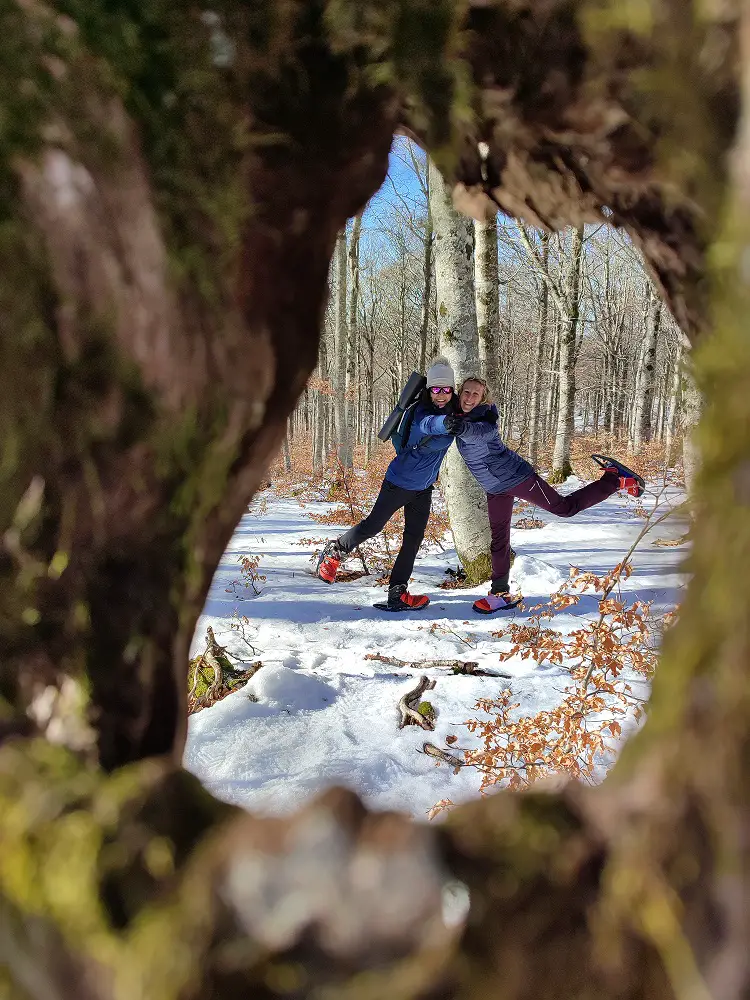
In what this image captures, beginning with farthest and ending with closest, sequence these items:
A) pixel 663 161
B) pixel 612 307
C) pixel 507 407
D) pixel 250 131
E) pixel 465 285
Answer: pixel 507 407 → pixel 612 307 → pixel 465 285 → pixel 250 131 → pixel 663 161

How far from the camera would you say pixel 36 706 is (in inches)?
33.3

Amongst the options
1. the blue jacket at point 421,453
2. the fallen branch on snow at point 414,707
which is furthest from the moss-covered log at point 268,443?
the blue jacket at point 421,453

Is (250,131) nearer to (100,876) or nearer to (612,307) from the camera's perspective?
(100,876)

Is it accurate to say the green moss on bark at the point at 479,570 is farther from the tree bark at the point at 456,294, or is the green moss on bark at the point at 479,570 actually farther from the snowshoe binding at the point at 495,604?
the snowshoe binding at the point at 495,604

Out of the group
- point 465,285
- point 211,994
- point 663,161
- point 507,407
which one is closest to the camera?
point 211,994

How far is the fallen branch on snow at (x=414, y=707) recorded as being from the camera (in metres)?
3.06

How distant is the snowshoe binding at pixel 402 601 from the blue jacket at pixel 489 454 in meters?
1.21

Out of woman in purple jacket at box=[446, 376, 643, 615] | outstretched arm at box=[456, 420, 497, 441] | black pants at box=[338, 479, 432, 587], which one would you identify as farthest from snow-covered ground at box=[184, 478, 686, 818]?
outstretched arm at box=[456, 420, 497, 441]

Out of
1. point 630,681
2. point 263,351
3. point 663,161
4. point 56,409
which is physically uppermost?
point 663,161

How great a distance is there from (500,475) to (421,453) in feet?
2.30

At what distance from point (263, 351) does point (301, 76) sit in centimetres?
47

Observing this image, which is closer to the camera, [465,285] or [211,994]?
[211,994]

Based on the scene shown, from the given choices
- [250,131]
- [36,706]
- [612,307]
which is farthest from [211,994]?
[612,307]

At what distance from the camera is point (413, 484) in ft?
15.6
